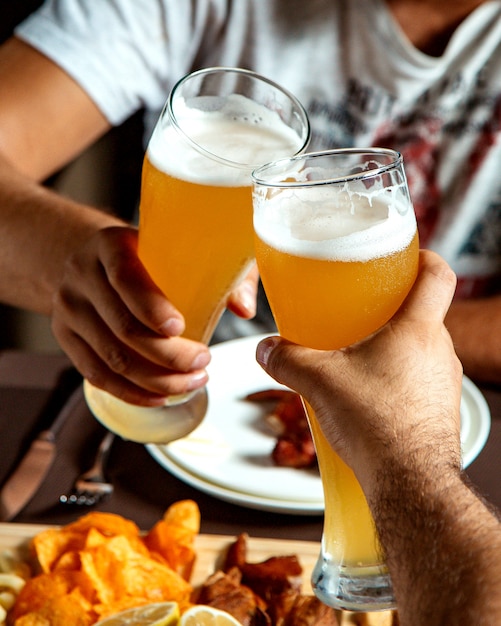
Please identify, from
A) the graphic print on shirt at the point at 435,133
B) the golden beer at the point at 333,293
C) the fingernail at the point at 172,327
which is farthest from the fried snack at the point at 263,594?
the graphic print on shirt at the point at 435,133

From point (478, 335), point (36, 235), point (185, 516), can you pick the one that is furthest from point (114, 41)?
point (185, 516)

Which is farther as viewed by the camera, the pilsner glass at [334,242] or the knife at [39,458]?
the knife at [39,458]

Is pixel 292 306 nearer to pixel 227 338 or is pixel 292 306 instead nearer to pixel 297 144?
pixel 297 144

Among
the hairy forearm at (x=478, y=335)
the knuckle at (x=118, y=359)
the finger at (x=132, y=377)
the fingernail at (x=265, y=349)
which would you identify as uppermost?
the fingernail at (x=265, y=349)

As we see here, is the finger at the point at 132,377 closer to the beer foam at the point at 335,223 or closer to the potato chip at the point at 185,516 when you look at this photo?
the potato chip at the point at 185,516

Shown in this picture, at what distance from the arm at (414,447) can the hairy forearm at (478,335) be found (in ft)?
3.02

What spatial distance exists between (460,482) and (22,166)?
1.53 meters

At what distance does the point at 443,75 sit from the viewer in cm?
196

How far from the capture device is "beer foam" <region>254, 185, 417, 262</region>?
0.76m

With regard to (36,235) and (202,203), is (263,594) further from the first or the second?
(36,235)

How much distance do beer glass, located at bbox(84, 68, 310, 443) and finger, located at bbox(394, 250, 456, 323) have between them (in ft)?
0.71

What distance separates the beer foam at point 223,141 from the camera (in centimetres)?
90

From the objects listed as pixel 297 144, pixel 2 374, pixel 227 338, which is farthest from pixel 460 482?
pixel 227 338

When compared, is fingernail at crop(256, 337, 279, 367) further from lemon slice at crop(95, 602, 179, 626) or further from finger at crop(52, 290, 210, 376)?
lemon slice at crop(95, 602, 179, 626)
